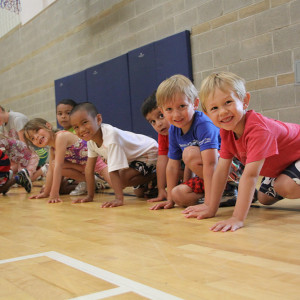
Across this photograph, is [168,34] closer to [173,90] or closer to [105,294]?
[173,90]

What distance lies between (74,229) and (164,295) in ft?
2.93

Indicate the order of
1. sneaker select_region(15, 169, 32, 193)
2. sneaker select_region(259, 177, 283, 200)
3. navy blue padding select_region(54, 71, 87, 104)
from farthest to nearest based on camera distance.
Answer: navy blue padding select_region(54, 71, 87, 104), sneaker select_region(15, 169, 32, 193), sneaker select_region(259, 177, 283, 200)

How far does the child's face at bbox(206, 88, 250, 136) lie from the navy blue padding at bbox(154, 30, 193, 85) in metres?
2.88

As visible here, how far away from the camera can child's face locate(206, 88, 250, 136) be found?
4.90 ft

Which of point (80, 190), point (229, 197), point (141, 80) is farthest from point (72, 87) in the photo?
point (229, 197)

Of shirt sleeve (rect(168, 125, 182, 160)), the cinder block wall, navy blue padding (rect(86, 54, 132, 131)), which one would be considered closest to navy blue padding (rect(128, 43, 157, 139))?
navy blue padding (rect(86, 54, 132, 131))

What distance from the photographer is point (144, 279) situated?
90cm

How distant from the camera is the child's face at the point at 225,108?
4.90ft

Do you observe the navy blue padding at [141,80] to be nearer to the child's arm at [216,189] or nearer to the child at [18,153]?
the child at [18,153]

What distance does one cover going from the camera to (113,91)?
524cm

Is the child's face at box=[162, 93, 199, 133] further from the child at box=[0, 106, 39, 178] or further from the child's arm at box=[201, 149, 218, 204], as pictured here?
the child at box=[0, 106, 39, 178]

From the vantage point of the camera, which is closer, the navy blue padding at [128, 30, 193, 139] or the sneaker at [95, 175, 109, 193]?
the sneaker at [95, 175, 109, 193]

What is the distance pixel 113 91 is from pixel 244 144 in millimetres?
3861

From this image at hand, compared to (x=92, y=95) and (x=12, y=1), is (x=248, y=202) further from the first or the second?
(x=12, y=1)
